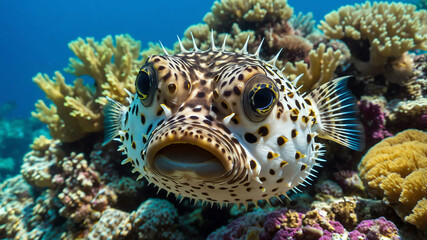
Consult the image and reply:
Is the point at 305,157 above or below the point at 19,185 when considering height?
below

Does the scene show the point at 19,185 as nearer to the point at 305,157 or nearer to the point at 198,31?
the point at 198,31

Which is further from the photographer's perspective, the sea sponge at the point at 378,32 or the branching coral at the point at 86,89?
the branching coral at the point at 86,89

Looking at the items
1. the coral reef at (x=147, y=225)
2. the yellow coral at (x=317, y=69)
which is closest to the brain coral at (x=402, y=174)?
the yellow coral at (x=317, y=69)

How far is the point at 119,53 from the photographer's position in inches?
242

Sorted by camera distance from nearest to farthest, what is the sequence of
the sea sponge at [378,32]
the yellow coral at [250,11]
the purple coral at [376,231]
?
1. the purple coral at [376,231]
2. the sea sponge at [378,32]
3. the yellow coral at [250,11]

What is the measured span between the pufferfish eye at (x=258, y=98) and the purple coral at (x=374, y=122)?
3.13m

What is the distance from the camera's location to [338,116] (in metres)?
3.08

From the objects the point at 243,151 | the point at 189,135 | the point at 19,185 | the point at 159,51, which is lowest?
the point at 243,151

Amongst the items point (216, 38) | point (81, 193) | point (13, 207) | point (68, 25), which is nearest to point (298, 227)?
point (81, 193)

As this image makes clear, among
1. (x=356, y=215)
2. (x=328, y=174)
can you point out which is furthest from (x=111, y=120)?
(x=328, y=174)

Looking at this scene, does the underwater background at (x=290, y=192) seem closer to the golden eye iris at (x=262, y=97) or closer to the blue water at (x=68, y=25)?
the golden eye iris at (x=262, y=97)

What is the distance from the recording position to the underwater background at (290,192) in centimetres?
276

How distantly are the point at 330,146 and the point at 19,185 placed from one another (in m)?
8.48

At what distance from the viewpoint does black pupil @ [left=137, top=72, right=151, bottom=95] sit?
201cm
